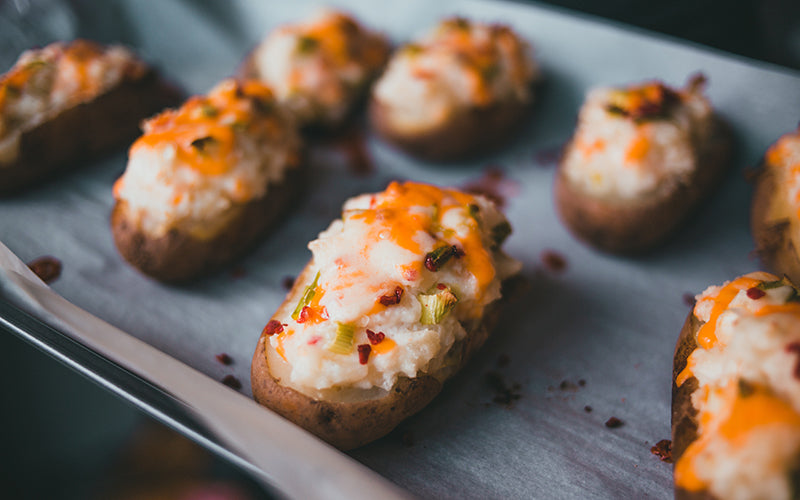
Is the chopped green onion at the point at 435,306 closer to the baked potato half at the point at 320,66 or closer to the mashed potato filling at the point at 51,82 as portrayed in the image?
the baked potato half at the point at 320,66

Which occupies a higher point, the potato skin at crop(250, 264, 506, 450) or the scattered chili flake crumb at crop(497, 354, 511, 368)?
the potato skin at crop(250, 264, 506, 450)

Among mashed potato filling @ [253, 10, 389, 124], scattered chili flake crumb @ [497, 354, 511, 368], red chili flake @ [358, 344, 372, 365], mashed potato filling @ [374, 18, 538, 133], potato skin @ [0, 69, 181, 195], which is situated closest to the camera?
red chili flake @ [358, 344, 372, 365]

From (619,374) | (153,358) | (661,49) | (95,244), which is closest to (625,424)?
(619,374)

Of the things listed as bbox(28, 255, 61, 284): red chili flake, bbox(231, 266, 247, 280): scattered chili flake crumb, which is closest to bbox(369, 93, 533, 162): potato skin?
bbox(231, 266, 247, 280): scattered chili flake crumb

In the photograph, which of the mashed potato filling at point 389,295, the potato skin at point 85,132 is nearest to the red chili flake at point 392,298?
the mashed potato filling at point 389,295

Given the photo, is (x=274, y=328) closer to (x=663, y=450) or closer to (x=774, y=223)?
(x=663, y=450)

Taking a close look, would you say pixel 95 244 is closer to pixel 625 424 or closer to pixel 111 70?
pixel 111 70

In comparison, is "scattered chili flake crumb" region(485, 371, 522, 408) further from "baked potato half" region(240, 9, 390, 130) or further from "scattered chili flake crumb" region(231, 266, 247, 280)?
"baked potato half" region(240, 9, 390, 130)
